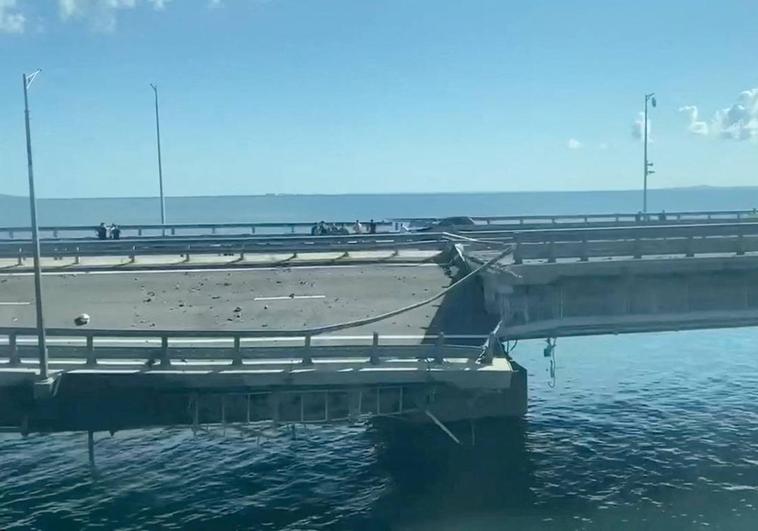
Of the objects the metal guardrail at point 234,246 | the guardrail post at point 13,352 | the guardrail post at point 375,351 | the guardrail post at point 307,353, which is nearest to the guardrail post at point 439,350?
the guardrail post at point 375,351

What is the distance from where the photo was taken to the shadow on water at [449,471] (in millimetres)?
18000

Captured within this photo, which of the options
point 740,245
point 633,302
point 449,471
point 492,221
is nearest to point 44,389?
point 449,471

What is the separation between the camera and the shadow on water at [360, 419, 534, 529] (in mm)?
18000

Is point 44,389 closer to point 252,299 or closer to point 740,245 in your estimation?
point 252,299

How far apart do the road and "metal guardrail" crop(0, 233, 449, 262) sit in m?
1.13


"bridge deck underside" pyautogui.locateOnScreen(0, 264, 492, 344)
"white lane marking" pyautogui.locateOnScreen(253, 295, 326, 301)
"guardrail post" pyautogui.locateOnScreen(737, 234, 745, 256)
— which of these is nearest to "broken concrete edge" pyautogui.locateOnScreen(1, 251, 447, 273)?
"bridge deck underside" pyautogui.locateOnScreen(0, 264, 492, 344)

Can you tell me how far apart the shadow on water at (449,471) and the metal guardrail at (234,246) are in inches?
328

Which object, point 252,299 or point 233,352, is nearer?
point 233,352

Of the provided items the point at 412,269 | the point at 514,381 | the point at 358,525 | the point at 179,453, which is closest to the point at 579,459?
the point at 514,381

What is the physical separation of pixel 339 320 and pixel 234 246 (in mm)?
10441

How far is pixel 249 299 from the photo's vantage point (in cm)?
2331

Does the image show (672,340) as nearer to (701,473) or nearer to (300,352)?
(701,473)

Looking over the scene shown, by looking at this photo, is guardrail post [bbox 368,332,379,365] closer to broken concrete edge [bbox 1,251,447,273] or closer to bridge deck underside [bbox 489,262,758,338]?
bridge deck underside [bbox 489,262,758,338]

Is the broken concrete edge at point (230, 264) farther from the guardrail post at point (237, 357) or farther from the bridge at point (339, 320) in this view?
the guardrail post at point (237, 357)
